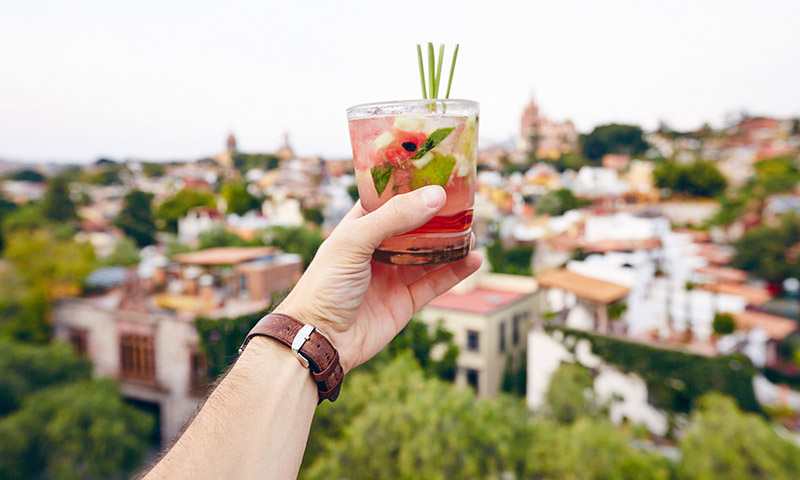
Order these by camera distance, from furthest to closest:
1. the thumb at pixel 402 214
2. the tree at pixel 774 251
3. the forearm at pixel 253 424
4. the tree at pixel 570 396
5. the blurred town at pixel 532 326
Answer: the tree at pixel 774 251 → the tree at pixel 570 396 → the blurred town at pixel 532 326 → the thumb at pixel 402 214 → the forearm at pixel 253 424

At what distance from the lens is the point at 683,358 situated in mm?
8906

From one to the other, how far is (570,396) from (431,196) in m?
8.67

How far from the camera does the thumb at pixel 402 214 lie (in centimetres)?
98

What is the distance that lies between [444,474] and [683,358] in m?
5.52

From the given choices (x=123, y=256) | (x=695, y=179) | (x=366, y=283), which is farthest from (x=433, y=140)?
(x=695, y=179)

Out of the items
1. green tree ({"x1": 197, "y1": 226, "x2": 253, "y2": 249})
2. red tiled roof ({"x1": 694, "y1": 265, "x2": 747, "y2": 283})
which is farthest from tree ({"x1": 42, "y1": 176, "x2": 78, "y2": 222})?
red tiled roof ({"x1": 694, "y1": 265, "x2": 747, "y2": 283})

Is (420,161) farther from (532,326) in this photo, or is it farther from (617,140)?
(617,140)

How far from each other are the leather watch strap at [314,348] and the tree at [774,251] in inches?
732

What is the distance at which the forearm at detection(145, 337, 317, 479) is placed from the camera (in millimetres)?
840

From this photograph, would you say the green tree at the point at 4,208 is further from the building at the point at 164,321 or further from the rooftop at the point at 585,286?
the rooftop at the point at 585,286

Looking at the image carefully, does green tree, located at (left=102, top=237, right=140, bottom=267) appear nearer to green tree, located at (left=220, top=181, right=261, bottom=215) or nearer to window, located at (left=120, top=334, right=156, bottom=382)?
window, located at (left=120, top=334, right=156, bottom=382)

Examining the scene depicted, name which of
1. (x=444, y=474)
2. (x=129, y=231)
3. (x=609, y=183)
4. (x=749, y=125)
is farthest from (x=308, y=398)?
(x=749, y=125)

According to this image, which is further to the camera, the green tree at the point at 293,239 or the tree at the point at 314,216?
the tree at the point at 314,216

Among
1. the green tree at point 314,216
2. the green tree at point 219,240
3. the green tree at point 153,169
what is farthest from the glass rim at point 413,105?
the green tree at point 153,169
